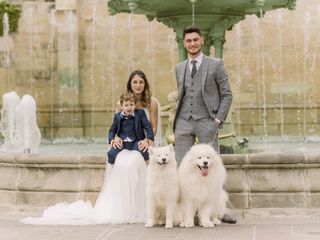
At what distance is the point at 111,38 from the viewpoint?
2370 centimetres

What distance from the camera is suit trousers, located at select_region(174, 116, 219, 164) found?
8555 millimetres

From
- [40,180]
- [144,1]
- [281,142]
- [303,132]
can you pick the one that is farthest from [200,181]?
[303,132]

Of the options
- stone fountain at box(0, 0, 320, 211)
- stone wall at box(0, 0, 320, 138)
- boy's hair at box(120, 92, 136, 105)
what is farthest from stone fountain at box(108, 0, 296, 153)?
stone wall at box(0, 0, 320, 138)

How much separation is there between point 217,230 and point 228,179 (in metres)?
1.33

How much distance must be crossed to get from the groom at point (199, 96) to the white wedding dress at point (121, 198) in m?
0.63

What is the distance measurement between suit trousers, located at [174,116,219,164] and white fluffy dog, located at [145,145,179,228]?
436 millimetres

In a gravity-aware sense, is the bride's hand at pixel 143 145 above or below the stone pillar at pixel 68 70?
below

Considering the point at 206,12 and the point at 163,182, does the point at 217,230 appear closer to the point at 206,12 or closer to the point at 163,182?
the point at 163,182

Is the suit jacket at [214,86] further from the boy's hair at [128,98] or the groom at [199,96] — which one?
the boy's hair at [128,98]

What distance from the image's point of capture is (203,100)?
8.59 meters

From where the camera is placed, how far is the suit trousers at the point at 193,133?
855cm

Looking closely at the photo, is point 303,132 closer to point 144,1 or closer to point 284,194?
point 144,1

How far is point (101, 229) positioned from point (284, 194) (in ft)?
7.55

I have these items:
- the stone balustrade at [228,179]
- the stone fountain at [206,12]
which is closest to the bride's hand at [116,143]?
the stone balustrade at [228,179]
